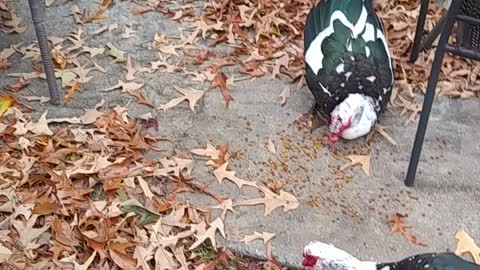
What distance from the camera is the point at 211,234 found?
9.11ft

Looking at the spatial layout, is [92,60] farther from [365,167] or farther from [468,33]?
[468,33]

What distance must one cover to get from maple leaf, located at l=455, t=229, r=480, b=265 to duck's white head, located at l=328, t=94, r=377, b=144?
58 cm

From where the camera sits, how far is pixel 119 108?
3322 millimetres

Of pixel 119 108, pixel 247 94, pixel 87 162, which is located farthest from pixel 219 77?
pixel 87 162

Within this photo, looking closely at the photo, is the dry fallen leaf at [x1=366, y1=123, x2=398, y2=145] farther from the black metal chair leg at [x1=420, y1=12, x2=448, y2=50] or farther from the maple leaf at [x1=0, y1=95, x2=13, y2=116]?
the maple leaf at [x1=0, y1=95, x2=13, y2=116]

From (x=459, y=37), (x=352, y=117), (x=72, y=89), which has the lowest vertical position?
(x=72, y=89)

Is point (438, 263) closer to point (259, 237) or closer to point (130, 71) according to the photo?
point (259, 237)

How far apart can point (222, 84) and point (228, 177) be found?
0.60m

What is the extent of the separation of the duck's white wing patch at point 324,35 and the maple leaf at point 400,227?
2.26 ft

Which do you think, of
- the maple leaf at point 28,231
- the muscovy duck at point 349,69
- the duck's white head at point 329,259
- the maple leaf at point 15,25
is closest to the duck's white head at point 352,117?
the muscovy duck at point 349,69

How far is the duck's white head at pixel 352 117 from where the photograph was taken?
121 inches

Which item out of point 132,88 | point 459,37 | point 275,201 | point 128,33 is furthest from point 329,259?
point 128,33

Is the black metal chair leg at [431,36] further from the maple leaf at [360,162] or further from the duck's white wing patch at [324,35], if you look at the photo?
the maple leaf at [360,162]

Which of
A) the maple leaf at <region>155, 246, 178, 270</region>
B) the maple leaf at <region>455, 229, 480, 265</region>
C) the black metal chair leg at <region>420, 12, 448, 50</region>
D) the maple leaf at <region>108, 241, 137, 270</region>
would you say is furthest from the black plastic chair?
the maple leaf at <region>108, 241, 137, 270</region>
